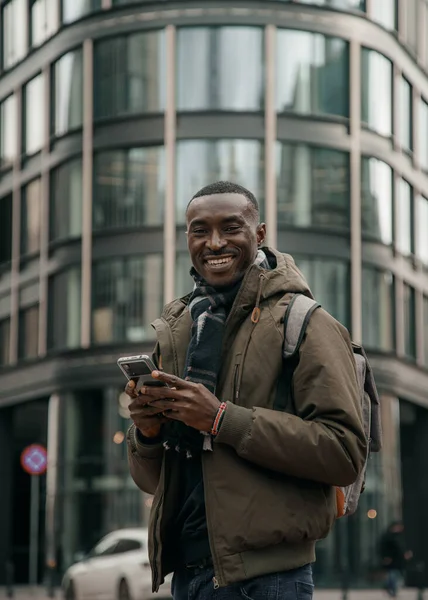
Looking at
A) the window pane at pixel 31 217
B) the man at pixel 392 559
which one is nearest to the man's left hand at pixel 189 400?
the man at pixel 392 559

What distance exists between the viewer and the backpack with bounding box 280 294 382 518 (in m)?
3.84

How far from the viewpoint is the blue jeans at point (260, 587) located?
369cm

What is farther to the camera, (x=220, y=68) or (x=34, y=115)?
(x=34, y=115)

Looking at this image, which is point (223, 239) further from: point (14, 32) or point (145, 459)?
point (14, 32)

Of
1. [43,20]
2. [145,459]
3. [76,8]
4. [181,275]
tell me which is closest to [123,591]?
→ [181,275]

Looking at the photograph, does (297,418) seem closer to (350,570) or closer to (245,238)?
(245,238)

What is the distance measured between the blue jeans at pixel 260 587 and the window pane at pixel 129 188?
33.7m

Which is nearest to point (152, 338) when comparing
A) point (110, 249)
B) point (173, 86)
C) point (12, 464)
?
point (110, 249)

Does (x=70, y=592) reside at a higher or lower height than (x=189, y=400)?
lower

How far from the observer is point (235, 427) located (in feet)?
12.1

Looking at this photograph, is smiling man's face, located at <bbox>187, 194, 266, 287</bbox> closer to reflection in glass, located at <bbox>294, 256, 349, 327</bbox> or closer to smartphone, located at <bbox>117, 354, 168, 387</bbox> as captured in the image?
smartphone, located at <bbox>117, 354, 168, 387</bbox>

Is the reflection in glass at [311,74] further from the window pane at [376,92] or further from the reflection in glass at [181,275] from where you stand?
the reflection in glass at [181,275]

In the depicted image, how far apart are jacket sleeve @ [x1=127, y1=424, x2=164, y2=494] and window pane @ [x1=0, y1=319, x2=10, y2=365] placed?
39136mm

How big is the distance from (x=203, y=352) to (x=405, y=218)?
38.0 metres
